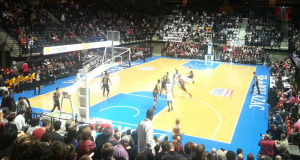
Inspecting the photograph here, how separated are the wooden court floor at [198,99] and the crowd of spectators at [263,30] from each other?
8.76m

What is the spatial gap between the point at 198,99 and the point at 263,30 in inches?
962

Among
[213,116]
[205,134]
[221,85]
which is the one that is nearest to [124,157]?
[205,134]

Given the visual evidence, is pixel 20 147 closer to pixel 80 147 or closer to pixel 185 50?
pixel 80 147

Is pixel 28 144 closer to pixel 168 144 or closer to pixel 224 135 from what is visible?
pixel 168 144

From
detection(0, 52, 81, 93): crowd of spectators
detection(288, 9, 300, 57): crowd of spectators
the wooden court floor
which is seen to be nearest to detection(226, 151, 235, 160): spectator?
the wooden court floor

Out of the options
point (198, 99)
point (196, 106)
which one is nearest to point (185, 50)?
point (198, 99)

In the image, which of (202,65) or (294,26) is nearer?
(202,65)

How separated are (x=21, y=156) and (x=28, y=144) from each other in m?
0.16

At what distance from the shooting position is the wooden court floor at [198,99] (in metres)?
13.0

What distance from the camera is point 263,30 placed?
37344 mm

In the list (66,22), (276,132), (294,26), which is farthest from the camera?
(294,26)

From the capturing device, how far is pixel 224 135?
1213cm

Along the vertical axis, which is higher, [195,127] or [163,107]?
[163,107]

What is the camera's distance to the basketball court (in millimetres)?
12320
